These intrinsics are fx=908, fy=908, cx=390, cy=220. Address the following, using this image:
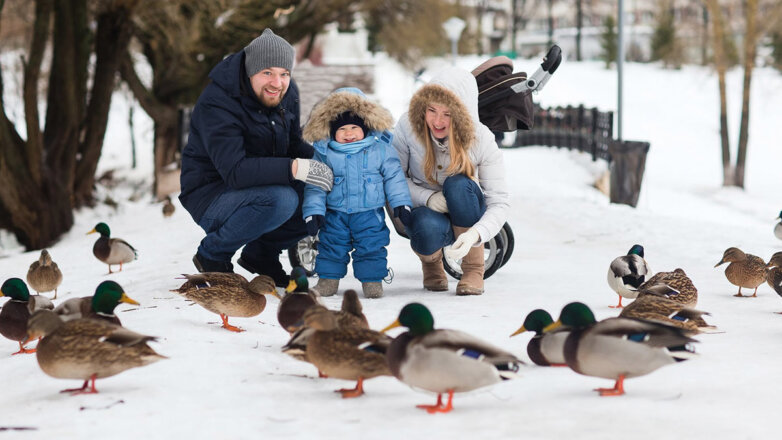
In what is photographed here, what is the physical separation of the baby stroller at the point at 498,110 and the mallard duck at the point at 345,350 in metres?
2.61

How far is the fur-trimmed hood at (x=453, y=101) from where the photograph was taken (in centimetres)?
571

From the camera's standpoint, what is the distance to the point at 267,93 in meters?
5.68

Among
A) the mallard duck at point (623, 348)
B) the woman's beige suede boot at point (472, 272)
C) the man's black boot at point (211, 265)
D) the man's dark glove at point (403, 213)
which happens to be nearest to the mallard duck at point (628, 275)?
the woman's beige suede boot at point (472, 272)

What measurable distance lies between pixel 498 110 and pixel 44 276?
3.59 metres

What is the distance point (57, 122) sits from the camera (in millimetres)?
12836

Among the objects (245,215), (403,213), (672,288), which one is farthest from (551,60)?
(245,215)

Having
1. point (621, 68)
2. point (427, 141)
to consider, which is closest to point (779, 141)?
point (621, 68)

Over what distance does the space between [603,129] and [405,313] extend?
18.9m

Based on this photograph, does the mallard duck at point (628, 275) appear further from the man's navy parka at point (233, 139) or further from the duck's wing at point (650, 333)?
the man's navy parka at point (233, 139)

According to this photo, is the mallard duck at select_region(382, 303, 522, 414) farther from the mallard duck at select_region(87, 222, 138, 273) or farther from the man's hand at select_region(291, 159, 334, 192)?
the mallard duck at select_region(87, 222, 138, 273)

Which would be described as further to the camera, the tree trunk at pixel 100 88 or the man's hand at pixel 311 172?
the tree trunk at pixel 100 88

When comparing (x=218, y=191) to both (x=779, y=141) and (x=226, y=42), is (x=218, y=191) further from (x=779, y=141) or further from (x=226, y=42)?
(x=779, y=141)

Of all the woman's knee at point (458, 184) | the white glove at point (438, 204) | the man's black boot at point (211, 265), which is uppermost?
the woman's knee at point (458, 184)

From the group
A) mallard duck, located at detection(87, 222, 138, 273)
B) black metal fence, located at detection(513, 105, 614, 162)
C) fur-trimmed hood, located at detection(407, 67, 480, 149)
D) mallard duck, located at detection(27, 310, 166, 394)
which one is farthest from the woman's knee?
black metal fence, located at detection(513, 105, 614, 162)
